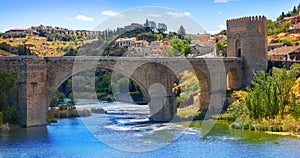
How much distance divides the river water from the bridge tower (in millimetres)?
9471

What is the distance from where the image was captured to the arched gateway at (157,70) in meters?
31.0

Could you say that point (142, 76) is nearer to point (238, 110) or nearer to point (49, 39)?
point (238, 110)

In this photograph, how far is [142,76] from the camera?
36156mm

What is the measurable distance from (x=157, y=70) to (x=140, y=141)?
11.1 m

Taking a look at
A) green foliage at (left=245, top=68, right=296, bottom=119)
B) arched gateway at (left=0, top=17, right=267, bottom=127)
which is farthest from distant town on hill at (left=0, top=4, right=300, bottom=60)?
green foliage at (left=245, top=68, right=296, bottom=119)

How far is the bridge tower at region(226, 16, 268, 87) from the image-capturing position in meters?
41.2

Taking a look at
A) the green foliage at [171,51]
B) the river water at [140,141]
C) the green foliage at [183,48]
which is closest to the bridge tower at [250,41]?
the river water at [140,141]

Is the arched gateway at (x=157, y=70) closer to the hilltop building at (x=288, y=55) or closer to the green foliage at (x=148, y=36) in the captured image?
the hilltop building at (x=288, y=55)

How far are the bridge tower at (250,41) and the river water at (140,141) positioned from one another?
947 centimetres

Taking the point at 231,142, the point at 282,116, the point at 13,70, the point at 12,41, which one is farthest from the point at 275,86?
the point at 12,41

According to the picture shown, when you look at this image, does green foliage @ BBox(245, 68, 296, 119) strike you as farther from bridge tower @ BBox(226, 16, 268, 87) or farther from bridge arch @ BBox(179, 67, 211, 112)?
bridge tower @ BBox(226, 16, 268, 87)

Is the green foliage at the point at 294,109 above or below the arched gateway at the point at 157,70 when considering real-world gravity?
below

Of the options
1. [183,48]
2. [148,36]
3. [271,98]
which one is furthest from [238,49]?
[148,36]

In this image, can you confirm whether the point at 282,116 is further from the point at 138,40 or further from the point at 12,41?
the point at 12,41
